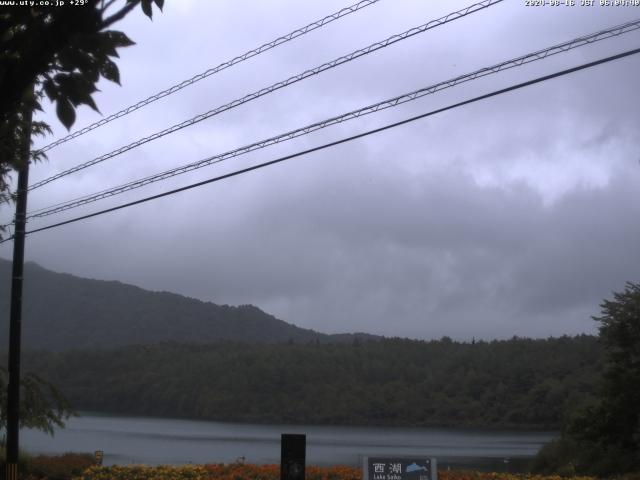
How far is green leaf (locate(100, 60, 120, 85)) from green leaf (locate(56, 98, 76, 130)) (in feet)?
0.83

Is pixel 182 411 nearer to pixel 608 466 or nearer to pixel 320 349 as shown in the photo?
pixel 320 349

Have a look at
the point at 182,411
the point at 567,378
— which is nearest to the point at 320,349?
the point at 182,411

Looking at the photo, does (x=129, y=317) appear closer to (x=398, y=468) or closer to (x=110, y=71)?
(x=398, y=468)

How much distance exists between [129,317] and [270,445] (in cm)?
10507

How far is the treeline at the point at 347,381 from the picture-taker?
43625 millimetres

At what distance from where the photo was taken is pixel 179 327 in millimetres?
134750

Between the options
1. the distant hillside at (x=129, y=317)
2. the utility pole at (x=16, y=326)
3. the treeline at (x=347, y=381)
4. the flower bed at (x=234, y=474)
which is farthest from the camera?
the distant hillside at (x=129, y=317)

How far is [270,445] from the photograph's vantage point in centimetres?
3594

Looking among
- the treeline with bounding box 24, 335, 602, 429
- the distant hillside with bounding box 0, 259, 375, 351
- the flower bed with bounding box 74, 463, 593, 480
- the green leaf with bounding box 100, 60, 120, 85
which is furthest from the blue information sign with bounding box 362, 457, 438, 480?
the distant hillside with bounding box 0, 259, 375, 351

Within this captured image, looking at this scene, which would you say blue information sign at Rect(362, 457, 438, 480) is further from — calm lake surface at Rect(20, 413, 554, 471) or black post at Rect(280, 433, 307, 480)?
calm lake surface at Rect(20, 413, 554, 471)

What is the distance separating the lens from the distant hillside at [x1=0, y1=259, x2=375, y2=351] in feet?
392

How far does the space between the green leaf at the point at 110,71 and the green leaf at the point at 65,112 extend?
0.83 feet

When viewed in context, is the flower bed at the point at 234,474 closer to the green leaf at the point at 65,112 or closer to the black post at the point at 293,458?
the black post at the point at 293,458

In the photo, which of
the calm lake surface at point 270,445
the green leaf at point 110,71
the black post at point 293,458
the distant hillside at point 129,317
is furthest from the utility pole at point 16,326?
the distant hillside at point 129,317
